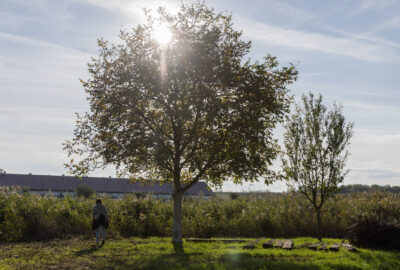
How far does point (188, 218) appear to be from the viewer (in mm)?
20766

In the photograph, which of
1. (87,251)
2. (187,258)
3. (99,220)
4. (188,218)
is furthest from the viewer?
(188,218)

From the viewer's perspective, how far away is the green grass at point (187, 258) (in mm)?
10344

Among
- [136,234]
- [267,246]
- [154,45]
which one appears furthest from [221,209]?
[154,45]

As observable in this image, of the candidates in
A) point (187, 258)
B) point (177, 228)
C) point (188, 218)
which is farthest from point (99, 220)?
point (188, 218)

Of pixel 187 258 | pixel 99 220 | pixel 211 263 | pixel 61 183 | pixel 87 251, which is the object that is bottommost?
pixel 87 251

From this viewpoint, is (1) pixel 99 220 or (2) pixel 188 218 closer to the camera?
(1) pixel 99 220

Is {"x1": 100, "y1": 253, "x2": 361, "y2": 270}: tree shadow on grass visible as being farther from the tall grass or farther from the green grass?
the tall grass

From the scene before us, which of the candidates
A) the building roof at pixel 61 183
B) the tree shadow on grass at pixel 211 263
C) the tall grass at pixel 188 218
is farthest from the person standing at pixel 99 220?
the building roof at pixel 61 183

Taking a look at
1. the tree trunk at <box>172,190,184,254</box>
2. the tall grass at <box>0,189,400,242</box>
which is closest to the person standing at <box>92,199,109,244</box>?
the tall grass at <box>0,189,400,242</box>

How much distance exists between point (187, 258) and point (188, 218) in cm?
897

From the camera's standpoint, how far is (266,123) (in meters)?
14.8

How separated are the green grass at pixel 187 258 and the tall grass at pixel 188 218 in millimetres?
2805

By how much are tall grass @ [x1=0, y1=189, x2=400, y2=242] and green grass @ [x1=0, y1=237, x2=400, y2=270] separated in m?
2.81

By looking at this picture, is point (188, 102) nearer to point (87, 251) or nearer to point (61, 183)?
point (87, 251)
